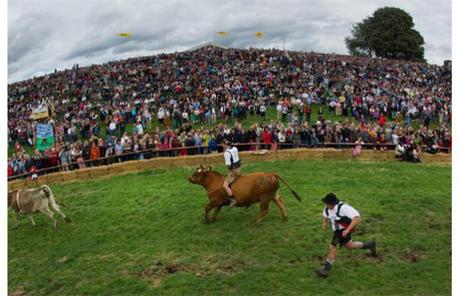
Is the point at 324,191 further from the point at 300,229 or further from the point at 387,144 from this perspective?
the point at 387,144

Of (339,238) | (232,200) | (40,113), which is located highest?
(40,113)

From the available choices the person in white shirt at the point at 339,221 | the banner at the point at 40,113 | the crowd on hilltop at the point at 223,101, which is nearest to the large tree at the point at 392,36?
the crowd on hilltop at the point at 223,101

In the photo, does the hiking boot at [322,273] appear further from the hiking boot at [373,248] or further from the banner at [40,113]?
the banner at [40,113]

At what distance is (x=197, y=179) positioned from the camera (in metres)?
16.7

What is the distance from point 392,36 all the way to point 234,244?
272 feet

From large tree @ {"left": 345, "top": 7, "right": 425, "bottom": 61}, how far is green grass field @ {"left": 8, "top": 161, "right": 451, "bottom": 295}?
240 feet

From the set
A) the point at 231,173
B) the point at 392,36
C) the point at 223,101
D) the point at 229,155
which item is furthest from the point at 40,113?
the point at 392,36

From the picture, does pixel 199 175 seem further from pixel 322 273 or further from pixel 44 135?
pixel 44 135

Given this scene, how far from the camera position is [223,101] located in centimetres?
3934

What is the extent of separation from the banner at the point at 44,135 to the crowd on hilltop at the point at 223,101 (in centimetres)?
60

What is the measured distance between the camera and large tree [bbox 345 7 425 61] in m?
88.6

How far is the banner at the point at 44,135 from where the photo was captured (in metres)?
26.4

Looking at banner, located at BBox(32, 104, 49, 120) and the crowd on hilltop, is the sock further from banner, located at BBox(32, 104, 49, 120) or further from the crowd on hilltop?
banner, located at BBox(32, 104, 49, 120)

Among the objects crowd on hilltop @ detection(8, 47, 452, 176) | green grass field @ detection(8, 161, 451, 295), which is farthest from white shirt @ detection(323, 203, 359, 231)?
crowd on hilltop @ detection(8, 47, 452, 176)
